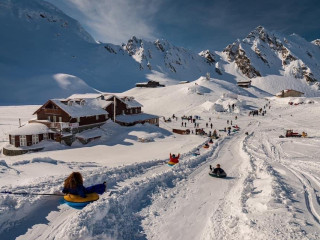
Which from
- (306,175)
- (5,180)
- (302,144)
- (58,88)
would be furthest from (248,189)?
(58,88)

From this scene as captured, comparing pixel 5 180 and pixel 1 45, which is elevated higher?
pixel 1 45

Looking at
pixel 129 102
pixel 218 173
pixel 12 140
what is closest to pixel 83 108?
pixel 12 140

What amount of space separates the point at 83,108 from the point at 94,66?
13646cm

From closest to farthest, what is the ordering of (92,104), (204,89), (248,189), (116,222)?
1. (116,222)
2. (248,189)
3. (92,104)
4. (204,89)

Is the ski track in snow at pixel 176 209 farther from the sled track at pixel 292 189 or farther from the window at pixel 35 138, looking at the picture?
the window at pixel 35 138

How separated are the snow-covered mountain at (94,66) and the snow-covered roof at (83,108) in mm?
76677

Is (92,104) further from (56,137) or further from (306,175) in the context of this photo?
(306,175)

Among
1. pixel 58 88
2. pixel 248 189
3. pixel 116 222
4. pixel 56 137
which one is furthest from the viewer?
pixel 58 88

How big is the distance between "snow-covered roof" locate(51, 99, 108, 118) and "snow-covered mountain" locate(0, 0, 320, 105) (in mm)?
76677

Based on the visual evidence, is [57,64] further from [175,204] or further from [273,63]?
[175,204]

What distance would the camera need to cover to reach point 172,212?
10133mm

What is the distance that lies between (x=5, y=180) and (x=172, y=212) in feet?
33.4

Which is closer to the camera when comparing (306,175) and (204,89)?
(306,175)

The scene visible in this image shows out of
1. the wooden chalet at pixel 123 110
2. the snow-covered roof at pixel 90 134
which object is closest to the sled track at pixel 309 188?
the snow-covered roof at pixel 90 134
